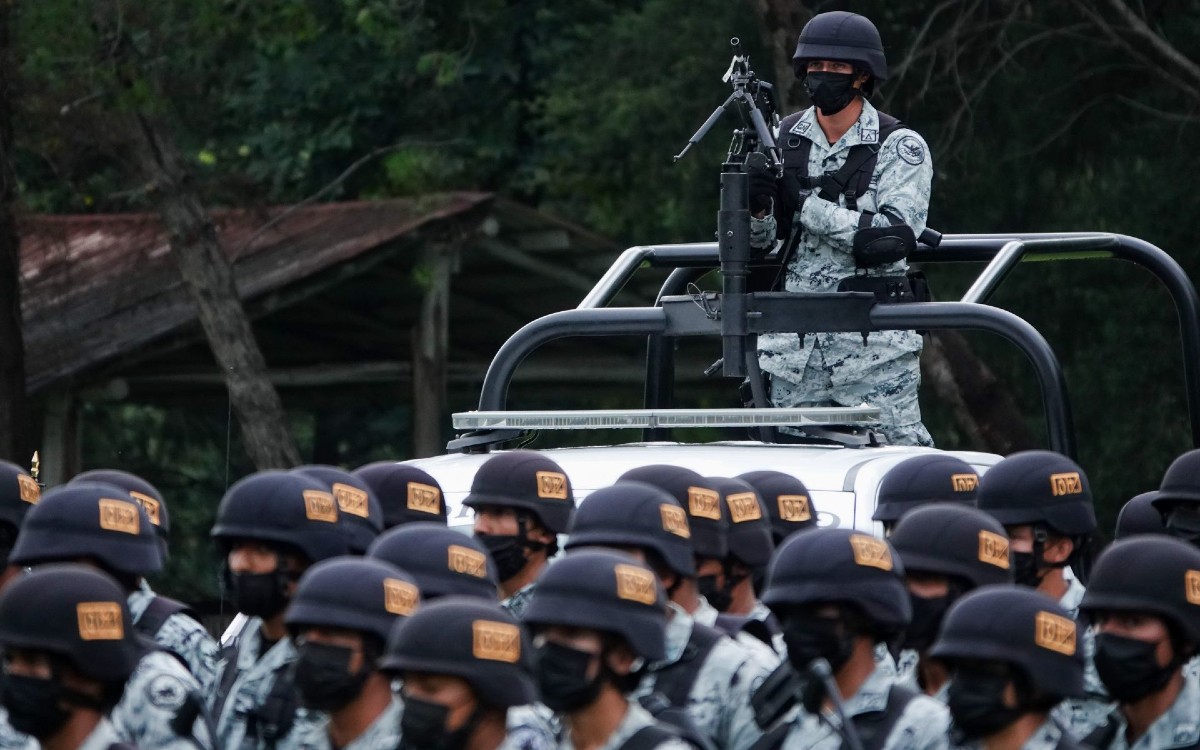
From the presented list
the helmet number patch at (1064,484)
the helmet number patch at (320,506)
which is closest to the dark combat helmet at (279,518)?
the helmet number patch at (320,506)

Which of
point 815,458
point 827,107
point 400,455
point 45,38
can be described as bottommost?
point 400,455

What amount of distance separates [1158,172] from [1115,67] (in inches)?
25.6

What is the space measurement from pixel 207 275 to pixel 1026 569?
795 centimetres

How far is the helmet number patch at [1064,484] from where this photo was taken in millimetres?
5828

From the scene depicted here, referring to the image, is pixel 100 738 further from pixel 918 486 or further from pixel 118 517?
pixel 918 486

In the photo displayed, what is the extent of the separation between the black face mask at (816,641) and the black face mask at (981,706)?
15.4 inches

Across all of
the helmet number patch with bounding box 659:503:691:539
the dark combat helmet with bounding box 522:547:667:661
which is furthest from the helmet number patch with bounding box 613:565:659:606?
the helmet number patch with bounding box 659:503:691:539

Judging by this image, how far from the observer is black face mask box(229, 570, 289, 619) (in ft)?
17.0

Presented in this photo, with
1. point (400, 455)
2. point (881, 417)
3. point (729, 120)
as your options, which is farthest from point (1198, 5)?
point (400, 455)

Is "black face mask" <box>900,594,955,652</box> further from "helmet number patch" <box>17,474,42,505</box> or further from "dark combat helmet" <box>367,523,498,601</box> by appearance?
"helmet number patch" <box>17,474,42,505</box>

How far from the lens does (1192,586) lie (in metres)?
4.80

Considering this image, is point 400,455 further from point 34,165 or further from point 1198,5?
point 1198,5

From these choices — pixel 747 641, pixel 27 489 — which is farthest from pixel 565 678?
pixel 27 489

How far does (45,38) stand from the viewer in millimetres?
12047
